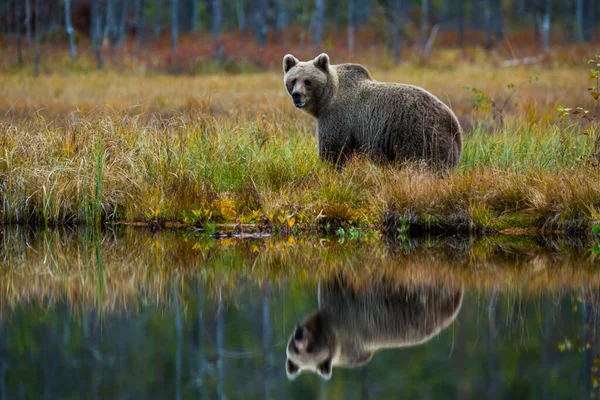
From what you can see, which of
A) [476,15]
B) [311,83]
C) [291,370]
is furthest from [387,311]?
[476,15]

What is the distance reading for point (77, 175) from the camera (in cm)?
1074

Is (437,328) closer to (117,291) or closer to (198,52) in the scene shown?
(117,291)

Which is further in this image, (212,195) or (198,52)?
(198,52)

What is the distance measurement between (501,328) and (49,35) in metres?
41.7

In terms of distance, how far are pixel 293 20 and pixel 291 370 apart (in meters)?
62.9

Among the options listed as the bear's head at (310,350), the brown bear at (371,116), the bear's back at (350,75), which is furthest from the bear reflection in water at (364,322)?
the bear's back at (350,75)

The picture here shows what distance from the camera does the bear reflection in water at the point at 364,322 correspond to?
620 cm

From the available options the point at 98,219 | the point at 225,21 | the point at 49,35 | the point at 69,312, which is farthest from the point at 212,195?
Result: the point at 225,21

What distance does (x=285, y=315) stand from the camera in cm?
724

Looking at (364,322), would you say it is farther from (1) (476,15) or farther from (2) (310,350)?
(1) (476,15)

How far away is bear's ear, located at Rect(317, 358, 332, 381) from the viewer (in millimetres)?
5864

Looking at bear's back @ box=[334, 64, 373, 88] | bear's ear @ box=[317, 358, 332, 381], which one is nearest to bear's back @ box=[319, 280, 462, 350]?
bear's ear @ box=[317, 358, 332, 381]

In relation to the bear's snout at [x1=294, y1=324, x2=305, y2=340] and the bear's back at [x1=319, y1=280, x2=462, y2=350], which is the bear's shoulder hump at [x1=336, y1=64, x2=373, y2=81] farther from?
the bear's snout at [x1=294, y1=324, x2=305, y2=340]

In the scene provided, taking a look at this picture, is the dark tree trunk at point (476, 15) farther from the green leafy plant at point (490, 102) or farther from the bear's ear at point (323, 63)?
the bear's ear at point (323, 63)
